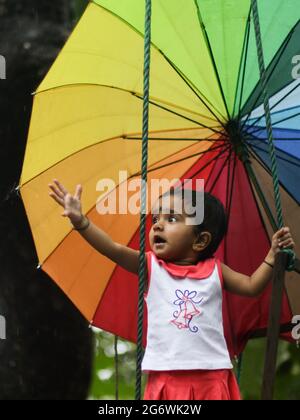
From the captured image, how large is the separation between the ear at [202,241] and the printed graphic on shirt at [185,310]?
217 millimetres

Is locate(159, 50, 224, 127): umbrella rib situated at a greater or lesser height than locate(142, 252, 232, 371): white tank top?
greater

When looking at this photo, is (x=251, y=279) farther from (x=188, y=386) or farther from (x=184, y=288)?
(x=188, y=386)

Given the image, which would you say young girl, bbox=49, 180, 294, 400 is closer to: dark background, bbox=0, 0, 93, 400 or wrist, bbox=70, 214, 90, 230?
wrist, bbox=70, 214, 90, 230

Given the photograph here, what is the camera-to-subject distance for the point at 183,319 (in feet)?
13.7

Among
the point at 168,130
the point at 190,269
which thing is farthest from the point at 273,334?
the point at 168,130

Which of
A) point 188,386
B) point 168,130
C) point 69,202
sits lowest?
point 188,386

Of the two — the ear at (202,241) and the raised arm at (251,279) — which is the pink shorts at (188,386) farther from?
the ear at (202,241)

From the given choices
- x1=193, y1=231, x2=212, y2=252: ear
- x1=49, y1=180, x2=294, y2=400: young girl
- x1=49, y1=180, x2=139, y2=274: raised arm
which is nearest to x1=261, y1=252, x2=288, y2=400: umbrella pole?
x1=49, y1=180, x2=294, y2=400: young girl

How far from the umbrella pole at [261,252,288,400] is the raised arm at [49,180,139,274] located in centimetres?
62

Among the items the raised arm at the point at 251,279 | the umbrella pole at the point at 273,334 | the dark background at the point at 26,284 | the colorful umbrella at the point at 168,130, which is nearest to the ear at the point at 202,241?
the raised arm at the point at 251,279

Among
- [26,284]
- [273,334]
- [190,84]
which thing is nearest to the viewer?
[273,334]

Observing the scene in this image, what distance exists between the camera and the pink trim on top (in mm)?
4258

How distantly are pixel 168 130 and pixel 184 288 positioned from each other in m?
0.75

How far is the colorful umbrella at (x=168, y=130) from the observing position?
→ 4.47 m
